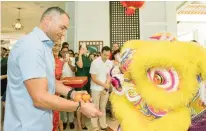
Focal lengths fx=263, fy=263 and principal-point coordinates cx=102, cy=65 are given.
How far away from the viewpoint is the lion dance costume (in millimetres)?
1300

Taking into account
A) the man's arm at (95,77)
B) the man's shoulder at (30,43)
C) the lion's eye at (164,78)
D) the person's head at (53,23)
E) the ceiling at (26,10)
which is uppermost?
the ceiling at (26,10)

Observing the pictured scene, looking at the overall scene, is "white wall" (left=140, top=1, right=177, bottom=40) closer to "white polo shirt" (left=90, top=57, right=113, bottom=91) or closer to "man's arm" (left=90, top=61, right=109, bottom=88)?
"white polo shirt" (left=90, top=57, right=113, bottom=91)

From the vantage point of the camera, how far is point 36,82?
3.87 feet

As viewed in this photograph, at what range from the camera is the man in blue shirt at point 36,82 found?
119cm

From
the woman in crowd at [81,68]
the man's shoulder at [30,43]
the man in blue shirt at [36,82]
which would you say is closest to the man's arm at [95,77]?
the woman in crowd at [81,68]

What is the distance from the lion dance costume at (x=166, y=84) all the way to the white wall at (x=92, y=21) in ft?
17.2

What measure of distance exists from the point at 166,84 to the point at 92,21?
546cm

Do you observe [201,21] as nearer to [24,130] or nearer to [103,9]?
[103,9]

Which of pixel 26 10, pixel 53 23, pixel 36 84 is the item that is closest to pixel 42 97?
pixel 36 84

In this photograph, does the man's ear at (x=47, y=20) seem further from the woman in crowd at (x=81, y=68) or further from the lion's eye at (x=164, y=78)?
the woman in crowd at (x=81, y=68)

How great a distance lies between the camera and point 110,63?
12.8 feet

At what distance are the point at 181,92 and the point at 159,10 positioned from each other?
5470 millimetres

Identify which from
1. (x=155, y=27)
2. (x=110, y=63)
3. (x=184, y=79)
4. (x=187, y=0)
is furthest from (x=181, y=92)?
(x=187, y=0)

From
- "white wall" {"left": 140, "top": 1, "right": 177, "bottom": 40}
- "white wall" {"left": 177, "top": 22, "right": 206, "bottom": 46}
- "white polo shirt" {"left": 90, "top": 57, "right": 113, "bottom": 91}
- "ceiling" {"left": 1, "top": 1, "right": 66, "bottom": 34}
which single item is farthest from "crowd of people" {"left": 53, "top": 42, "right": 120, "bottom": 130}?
"white wall" {"left": 177, "top": 22, "right": 206, "bottom": 46}
